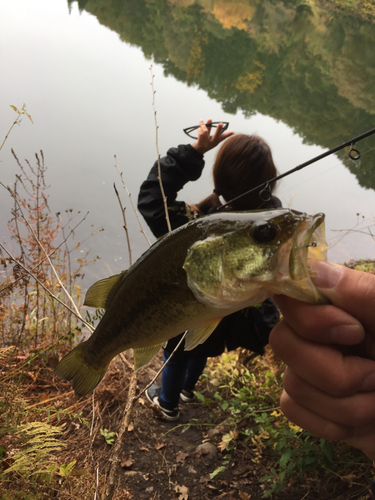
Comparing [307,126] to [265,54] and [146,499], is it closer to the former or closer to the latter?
[265,54]

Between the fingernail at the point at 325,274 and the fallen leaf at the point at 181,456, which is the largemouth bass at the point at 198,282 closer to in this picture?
the fingernail at the point at 325,274

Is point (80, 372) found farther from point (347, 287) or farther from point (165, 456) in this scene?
point (165, 456)

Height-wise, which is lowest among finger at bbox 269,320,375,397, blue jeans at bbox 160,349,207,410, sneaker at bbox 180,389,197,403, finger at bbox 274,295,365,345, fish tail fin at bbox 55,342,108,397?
sneaker at bbox 180,389,197,403

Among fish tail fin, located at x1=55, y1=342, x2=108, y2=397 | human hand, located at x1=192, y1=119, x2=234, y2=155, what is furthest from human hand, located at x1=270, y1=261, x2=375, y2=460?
human hand, located at x1=192, y1=119, x2=234, y2=155

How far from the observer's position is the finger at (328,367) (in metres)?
0.99

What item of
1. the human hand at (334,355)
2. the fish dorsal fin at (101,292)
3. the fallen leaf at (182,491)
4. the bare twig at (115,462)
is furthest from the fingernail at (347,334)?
the fallen leaf at (182,491)

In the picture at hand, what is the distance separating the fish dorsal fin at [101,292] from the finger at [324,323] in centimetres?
72

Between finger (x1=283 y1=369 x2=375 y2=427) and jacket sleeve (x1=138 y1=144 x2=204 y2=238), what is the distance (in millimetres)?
1921

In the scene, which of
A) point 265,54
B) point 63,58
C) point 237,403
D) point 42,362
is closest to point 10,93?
point 63,58

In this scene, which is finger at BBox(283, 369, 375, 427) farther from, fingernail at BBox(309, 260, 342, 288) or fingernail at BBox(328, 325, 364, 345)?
fingernail at BBox(309, 260, 342, 288)

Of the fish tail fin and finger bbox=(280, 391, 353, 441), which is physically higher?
the fish tail fin

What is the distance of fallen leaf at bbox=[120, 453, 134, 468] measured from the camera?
9.33ft

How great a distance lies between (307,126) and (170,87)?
702 cm

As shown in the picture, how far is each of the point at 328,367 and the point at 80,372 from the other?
103cm
